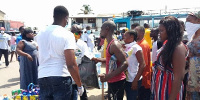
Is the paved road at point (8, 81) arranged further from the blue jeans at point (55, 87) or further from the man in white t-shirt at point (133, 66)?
the man in white t-shirt at point (133, 66)

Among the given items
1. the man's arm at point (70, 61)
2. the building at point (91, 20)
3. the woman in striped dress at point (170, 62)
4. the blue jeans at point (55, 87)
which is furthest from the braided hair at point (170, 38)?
the building at point (91, 20)

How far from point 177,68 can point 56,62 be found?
4.49ft

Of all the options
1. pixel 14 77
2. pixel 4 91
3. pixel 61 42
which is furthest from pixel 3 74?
pixel 61 42

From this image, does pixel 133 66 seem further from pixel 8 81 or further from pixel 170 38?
pixel 8 81

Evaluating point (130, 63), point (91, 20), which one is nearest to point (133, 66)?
point (130, 63)

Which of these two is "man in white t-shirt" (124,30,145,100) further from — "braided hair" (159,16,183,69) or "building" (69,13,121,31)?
"building" (69,13,121,31)

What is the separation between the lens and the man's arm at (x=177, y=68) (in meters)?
1.72

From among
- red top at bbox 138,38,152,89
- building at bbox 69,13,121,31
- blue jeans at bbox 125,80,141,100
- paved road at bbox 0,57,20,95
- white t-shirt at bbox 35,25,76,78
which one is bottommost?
paved road at bbox 0,57,20,95

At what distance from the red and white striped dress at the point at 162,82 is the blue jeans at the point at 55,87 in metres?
1.07

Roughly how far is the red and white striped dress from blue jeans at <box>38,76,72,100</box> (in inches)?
42.3

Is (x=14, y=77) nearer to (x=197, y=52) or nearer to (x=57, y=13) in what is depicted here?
(x=57, y=13)

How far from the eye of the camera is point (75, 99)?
2562 mm

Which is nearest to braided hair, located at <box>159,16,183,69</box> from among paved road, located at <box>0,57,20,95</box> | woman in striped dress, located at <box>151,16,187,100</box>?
woman in striped dress, located at <box>151,16,187,100</box>

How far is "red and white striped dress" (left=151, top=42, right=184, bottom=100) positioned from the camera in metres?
1.87
